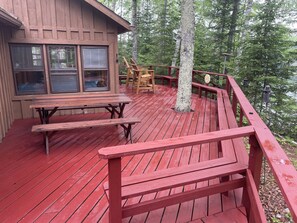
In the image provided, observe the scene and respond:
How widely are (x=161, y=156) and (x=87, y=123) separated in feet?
4.31

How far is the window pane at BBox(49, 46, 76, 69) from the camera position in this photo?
17.1 ft

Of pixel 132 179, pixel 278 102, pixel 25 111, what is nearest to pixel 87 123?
pixel 132 179

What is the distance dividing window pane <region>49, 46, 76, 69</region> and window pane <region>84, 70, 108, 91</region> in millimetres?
434

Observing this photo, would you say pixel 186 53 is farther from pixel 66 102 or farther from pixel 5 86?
pixel 5 86

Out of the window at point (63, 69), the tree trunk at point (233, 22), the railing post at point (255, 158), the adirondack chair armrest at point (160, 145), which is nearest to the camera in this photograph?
the adirondack chair armrest at point (160, 145)

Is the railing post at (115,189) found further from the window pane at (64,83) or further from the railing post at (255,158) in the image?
the window pane at (64,83)

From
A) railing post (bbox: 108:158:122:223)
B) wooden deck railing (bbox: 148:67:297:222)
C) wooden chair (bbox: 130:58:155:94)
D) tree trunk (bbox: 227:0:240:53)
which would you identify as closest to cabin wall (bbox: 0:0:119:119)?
wooden chair (bbox: 130:58:155:94)

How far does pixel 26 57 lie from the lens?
5.06 metres

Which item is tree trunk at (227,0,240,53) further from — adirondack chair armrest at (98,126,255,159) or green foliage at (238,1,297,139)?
adirondack chair armrest at (98,126,255,159)

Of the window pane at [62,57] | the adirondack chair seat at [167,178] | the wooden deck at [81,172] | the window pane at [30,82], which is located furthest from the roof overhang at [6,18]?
Answer: the adirondack chair seat at [167,178]

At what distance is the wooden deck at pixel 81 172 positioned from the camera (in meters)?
2.11

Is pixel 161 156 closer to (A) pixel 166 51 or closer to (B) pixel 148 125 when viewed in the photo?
(B) pixel 148 125

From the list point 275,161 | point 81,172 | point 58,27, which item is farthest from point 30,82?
point 275,161

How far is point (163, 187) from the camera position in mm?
1842
